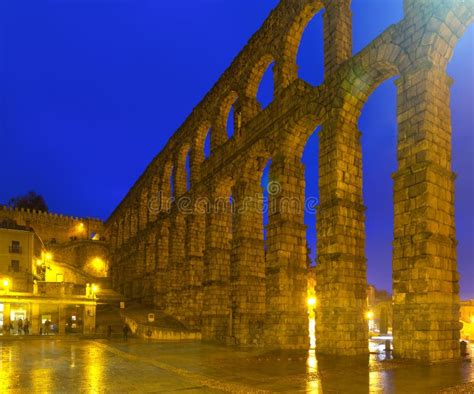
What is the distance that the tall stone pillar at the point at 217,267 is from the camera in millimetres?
27344

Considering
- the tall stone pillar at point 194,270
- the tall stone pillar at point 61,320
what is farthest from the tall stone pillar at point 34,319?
the tall stone pillar at point 194,270

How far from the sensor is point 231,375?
39.5 feet

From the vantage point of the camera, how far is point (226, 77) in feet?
98.3

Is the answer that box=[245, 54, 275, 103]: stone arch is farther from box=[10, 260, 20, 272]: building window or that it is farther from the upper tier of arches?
box=[10, 260, 20, 272]: building window

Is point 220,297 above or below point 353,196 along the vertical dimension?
below

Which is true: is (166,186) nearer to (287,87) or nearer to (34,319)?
(34,319)

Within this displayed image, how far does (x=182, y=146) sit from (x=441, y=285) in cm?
2753

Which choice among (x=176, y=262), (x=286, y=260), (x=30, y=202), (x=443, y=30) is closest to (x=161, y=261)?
(x=176, y=262)

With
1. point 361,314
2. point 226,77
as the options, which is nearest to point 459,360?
point 361,314

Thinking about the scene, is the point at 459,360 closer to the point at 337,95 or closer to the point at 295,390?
the point at 295,390

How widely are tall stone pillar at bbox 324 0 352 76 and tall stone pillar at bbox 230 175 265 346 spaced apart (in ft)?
27.7

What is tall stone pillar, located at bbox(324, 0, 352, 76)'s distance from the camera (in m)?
19.3

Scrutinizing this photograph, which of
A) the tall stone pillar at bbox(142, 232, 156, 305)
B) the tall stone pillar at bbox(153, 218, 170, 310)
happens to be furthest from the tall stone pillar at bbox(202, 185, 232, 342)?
the tall stone pillar at bbox(142, 232, 156, 305)

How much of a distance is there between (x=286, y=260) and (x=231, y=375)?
29.8ft
